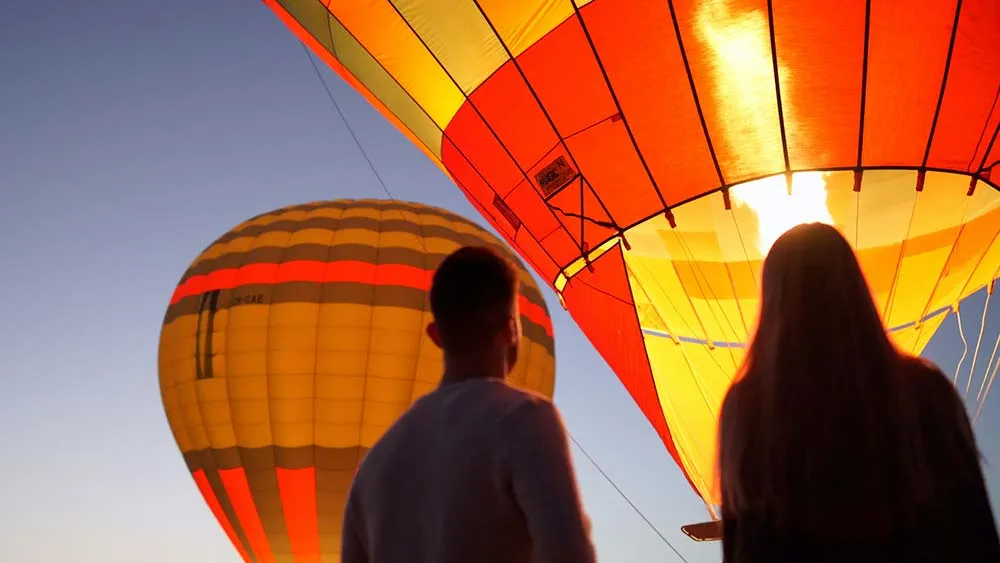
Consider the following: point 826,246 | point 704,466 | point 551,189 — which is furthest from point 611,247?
point 826,246

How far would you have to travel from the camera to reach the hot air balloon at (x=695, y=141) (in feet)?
18.8

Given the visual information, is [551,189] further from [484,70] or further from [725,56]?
[725,56]

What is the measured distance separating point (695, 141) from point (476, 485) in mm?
5165

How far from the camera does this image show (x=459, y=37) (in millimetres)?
6422

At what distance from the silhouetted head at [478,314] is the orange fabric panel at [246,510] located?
1130 cm

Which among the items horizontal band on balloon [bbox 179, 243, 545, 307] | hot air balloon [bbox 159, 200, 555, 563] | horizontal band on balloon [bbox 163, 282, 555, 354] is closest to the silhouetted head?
hot air balloon [bbox 159, 200, 555, 563]

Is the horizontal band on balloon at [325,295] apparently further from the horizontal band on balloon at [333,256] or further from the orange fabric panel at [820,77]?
the orange fabric panel at [820,77]

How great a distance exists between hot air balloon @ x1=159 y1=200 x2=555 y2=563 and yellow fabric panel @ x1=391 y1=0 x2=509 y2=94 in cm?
579

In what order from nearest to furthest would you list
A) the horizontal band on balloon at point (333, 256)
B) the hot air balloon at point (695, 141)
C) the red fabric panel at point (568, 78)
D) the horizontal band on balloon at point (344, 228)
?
the hot air balloon at point (695, 141) < the red fabric panel at point (568, 78) < the horizontal band on balloon at point (333, 256) < the horizontal band on balloon at point (344, 228)

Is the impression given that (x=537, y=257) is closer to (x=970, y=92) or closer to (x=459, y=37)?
(x=459, y=37)

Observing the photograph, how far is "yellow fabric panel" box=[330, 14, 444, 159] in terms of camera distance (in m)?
7.28

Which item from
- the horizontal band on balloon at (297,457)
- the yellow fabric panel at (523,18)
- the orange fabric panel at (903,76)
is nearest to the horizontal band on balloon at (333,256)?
the horizontal band on balloon at (297,457)

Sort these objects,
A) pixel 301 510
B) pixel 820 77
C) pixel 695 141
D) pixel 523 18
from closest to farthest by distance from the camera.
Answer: pixel 820 77 → pixel 523 18 → pixel 695 141 → pixel 301 510

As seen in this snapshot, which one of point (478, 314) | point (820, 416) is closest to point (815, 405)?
point (820, 416)
